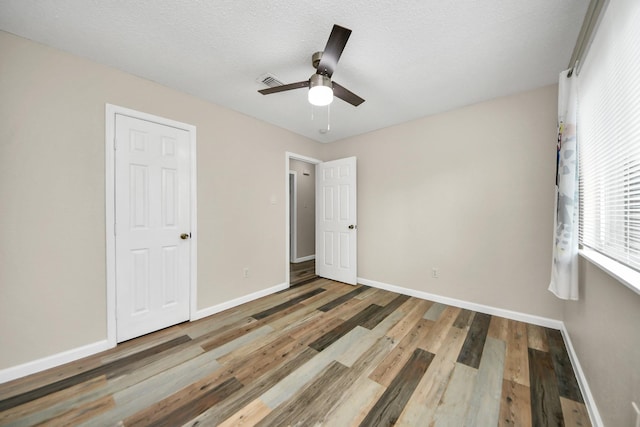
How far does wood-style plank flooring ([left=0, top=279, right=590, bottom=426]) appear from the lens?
1348 millimetres

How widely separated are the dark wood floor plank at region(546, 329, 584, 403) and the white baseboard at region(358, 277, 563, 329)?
0.35 feet

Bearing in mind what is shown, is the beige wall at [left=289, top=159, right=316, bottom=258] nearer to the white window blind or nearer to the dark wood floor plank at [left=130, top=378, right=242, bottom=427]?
the dark wood floor plank at [left=130, top=378, right=242, bottom=427]

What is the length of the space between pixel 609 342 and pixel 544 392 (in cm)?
57

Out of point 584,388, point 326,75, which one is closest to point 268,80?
point 326,75

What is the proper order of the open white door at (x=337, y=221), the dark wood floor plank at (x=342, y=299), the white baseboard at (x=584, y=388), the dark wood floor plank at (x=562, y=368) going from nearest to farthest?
the white baseboard at (x=584, y=388) → the dark wood floor plank at (x=562, y=368) → the dark wood floor plank at (x=342, y=299) → the open white door at (x=337, y=221)

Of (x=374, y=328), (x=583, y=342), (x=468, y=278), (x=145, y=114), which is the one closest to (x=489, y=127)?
(x=468, y=278)

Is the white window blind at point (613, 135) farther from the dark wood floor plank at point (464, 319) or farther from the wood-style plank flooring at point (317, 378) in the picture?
the dark wood floor plank at point (464, 319)

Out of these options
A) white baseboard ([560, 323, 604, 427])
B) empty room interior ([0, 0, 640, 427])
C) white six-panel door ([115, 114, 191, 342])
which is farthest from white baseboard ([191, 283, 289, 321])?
white baseboard ([560, 323, 604, 427])

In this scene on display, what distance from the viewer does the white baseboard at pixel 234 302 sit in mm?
2586

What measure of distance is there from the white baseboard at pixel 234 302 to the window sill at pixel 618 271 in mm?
3190

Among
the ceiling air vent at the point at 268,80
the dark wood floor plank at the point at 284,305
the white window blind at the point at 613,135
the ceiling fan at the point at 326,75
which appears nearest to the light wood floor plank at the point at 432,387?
the white window blind at the point at 613,135

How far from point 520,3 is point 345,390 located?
2.71 meters

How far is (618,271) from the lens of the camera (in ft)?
3.69

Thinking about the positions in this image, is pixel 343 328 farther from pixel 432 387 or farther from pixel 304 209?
pixel 304 209
